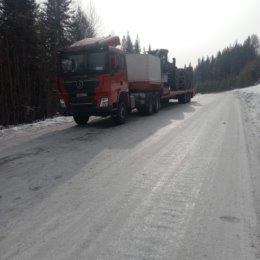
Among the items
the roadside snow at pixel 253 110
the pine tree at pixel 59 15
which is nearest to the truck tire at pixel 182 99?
the roadside snow at pixel 253 110

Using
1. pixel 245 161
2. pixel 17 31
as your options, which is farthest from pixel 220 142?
pixel 17 31

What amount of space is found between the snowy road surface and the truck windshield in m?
3.69

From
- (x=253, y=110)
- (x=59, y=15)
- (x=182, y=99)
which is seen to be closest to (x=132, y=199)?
(x=253, y=110)

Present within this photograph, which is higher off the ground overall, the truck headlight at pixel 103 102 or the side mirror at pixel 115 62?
the side mirror at pixel 115 62

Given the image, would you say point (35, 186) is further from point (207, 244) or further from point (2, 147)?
point (2, 147)

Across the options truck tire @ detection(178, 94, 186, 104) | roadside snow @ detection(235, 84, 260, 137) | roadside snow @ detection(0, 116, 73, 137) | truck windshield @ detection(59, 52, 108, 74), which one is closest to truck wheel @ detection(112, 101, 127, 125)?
truck windshield @ detection(59, 52, 108, 74)

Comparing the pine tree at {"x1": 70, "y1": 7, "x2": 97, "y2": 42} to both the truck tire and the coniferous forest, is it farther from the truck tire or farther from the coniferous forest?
the truck tire

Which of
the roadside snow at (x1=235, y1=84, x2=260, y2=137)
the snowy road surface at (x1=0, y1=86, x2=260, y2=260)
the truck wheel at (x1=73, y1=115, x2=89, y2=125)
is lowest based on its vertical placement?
the snowy road surface at (x1=0, y1=86, x2=260, y2=260)

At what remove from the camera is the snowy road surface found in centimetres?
363

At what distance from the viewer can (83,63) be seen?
12422 millimetres

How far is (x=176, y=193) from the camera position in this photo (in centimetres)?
523

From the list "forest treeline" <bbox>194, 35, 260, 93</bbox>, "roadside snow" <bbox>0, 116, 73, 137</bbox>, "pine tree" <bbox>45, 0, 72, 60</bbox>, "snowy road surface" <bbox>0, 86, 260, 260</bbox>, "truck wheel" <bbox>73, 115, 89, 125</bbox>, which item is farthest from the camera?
"forest treeline" <bbox>194, 35, 260, 93</bbox>

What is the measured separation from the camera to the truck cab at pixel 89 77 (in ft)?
40.3

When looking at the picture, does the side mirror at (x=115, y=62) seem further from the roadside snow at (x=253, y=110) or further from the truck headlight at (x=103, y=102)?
the roadside snow at (x=253, y=110)
